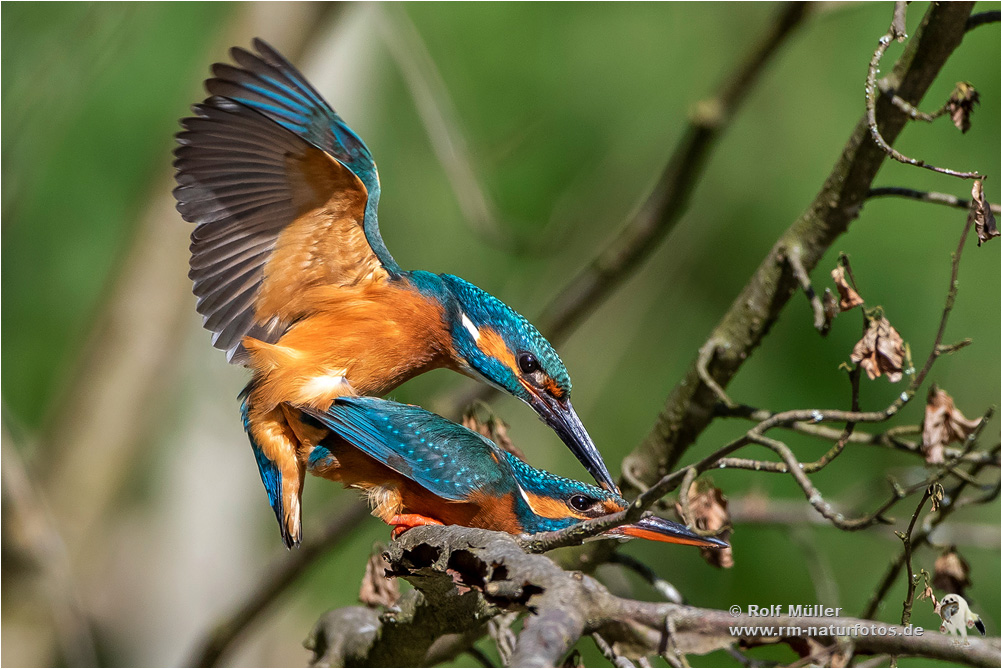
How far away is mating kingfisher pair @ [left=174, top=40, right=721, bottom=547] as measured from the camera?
2150mm

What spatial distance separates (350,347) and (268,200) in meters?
0.46

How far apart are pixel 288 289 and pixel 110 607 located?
3983 mm

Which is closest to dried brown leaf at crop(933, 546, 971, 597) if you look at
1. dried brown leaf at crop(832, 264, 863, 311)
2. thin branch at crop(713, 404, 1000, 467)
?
thin branch at crop(713, 404, 1000, 467)

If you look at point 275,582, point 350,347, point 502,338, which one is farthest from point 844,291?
point 275,582

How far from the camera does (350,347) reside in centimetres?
238

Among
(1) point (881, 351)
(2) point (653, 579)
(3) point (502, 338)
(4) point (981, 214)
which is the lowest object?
(2) point (653, 579)

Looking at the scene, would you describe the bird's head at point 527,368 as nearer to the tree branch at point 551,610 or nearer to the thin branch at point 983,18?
the tree branch at point 551,610

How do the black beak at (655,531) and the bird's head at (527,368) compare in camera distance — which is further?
the bird's head at (527,368)

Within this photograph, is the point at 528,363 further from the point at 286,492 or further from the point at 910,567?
the point at 910,567

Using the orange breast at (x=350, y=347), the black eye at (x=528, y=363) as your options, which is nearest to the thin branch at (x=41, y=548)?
the orange breast at (x=350, y=347)

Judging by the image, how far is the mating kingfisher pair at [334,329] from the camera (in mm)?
2150

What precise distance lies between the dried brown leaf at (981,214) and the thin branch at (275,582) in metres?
1.89

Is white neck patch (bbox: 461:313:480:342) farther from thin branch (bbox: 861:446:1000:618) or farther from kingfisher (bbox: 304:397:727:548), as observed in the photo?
thin branch (bbox: 861:446:1000:618)

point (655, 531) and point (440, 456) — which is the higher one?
point (440, 456)
